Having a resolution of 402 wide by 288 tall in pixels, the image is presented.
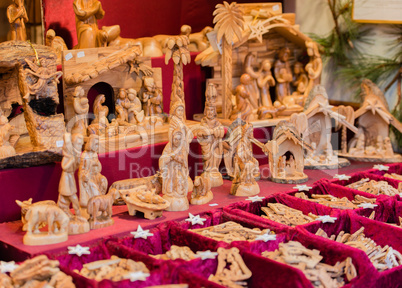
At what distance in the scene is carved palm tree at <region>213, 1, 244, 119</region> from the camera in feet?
18.1

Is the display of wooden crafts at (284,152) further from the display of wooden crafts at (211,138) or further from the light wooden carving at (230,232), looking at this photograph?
the light wooden carving at (230,232)

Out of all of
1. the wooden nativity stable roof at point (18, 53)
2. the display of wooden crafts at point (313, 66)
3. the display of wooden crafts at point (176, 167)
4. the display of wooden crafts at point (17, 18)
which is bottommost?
the display of wooden crafts at point (176, 167)

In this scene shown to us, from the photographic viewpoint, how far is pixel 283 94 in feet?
21.1

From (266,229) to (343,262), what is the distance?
1.94 feet

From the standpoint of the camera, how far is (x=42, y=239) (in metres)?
3.65

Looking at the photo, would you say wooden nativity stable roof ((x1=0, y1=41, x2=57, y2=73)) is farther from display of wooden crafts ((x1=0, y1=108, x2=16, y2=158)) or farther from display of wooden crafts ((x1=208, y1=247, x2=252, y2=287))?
display of wooden crafts ((x1=208, y1=247, x2=252, y2=287))

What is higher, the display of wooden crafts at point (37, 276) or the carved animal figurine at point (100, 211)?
the carved animal figurine at point (100, 211)

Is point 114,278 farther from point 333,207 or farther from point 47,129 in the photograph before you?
point 333,207

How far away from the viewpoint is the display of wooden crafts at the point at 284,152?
512 cm

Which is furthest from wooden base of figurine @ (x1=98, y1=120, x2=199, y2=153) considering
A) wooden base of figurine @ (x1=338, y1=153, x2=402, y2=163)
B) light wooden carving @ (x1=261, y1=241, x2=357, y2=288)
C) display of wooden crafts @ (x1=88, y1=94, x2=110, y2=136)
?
wooden base of figurine @ (x1=338, y1=153, x2=402, y2=163)

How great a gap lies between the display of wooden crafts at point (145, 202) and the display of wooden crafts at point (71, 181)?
441 millimetres

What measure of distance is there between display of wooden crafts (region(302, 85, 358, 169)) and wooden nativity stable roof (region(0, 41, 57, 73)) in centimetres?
244

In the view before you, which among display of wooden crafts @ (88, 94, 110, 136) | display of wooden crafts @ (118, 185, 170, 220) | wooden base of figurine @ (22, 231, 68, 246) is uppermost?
display of wooden crafts @ (88, 94, 110, 136)

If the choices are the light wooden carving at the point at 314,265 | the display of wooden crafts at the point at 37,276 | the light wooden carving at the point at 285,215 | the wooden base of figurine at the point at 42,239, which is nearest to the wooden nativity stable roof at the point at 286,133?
the light wooden carving at the point at 285,215
